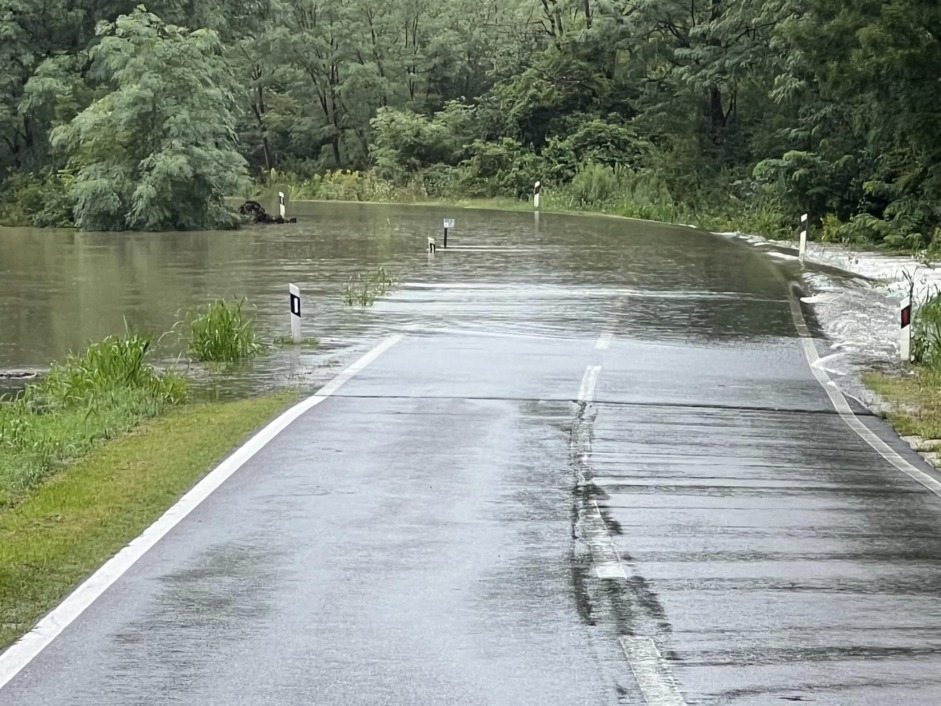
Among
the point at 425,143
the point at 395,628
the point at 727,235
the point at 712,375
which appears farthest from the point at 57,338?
the point at 425,143

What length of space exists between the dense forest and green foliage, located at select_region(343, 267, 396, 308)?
11.0 meters

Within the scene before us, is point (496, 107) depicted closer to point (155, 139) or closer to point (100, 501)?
point (155, 139)

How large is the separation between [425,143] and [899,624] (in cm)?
6454

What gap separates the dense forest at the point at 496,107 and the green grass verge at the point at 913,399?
1380cm

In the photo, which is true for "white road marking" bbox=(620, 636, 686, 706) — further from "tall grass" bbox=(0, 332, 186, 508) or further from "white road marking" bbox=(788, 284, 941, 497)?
"tall grass" bbox=(0, 332, 186, 508)

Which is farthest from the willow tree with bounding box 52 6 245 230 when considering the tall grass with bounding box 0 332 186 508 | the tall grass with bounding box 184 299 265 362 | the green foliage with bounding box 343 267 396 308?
the tall grass with bounding box 0 332 186 508

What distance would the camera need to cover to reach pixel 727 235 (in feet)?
133

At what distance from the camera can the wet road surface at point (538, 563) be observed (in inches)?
229

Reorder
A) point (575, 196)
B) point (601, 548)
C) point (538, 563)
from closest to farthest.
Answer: point (538, 563) → point (601, 548) → point (575, 196)

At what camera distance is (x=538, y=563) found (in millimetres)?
7641

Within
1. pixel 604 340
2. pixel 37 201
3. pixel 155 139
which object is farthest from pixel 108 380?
pixel 37 201

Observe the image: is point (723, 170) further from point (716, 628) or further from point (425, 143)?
point (716, 628)

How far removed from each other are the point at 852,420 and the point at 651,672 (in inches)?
302

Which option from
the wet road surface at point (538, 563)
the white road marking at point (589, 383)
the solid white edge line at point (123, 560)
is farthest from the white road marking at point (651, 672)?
the white road marking at point (589, 383)
